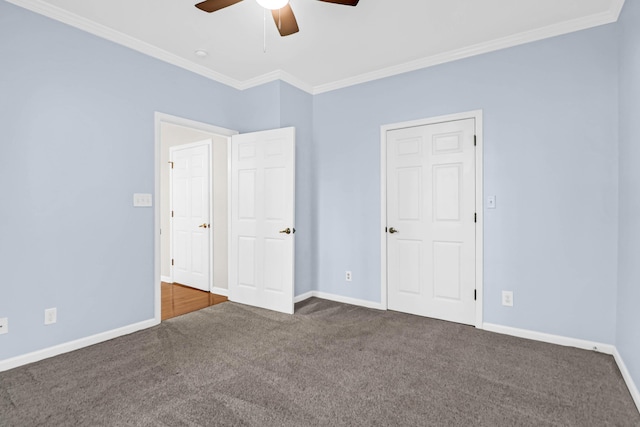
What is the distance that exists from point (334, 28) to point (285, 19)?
785mm

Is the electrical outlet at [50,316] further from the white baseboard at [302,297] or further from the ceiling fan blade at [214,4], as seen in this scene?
the ceiling fan blade at [214,4]

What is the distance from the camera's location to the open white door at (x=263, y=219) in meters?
3.68

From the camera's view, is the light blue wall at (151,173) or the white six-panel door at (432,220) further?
the white six-panel door at (432,220)

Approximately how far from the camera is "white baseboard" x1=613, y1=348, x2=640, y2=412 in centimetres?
202

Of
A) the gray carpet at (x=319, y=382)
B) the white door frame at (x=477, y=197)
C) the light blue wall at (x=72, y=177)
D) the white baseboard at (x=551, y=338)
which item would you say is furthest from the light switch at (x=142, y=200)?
the white baseboard at (x=551, y=338)

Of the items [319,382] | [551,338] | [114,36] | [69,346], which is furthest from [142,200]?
[551,338]

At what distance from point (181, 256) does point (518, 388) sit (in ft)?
14.8

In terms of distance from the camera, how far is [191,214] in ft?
16.2

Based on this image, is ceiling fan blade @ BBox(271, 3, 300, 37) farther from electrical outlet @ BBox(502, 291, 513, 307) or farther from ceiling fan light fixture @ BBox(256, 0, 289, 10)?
electrical outlet @ BBox(502, 291, 513, 307)

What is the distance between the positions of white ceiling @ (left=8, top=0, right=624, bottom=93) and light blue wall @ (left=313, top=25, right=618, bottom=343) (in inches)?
6.1

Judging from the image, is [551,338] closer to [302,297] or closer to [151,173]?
[302,297]

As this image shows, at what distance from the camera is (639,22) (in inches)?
84.0

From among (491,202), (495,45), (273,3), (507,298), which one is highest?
(495,45)

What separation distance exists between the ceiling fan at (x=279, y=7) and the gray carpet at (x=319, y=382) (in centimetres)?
243
